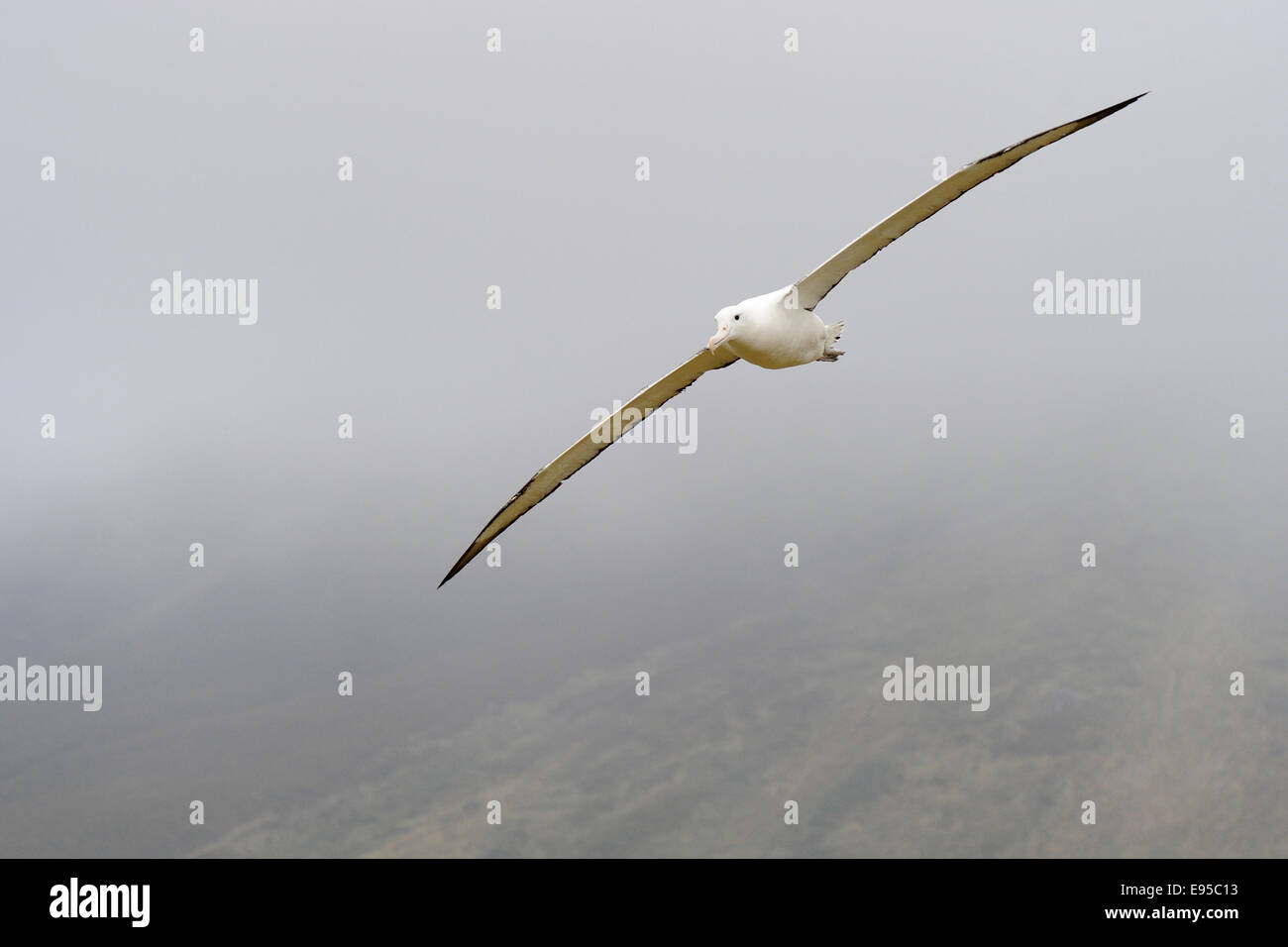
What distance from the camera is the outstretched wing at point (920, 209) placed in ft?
38.5

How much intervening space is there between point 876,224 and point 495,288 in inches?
405

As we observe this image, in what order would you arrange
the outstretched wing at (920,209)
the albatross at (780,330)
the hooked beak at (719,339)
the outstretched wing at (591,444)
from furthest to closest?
the outstretched wing at (591,444) → the hooked beak at (719,339) → the albatross at (780,330) → the outstretched wing at (920,209)

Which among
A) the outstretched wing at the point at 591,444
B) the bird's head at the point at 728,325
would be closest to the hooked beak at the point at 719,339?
the bird's head at the point at 728,325

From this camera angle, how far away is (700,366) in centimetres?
1522

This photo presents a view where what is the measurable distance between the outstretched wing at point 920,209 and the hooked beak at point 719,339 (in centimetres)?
102

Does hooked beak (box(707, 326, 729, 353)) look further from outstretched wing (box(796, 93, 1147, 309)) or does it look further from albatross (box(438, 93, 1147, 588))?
outstretched wing (box(796, 93, 1147, 309))

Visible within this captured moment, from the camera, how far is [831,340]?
1451cm

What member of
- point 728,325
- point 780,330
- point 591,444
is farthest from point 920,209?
point 591,444

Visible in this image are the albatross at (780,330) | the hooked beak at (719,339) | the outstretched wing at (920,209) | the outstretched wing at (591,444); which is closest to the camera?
the outstretched wing at (920,209)

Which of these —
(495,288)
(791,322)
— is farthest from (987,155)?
(495,288)

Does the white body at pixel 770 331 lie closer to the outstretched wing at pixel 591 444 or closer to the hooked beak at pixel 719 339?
the hooked beak at pixel 719 339

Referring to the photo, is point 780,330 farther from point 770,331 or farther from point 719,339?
point 719,339

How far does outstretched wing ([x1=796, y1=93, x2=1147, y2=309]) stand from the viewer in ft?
38.5
